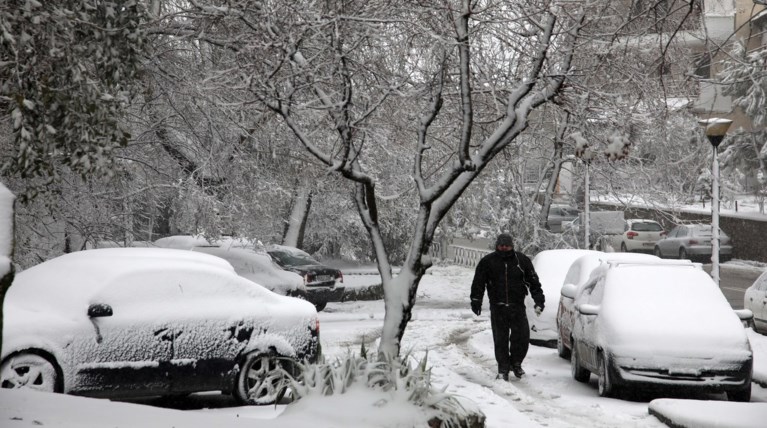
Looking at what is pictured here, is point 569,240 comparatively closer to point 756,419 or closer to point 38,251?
point 38,251

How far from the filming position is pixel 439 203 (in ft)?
32.1

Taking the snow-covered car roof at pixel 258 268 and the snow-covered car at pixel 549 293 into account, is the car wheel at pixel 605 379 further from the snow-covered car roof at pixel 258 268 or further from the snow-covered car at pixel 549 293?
the snow-covered car roof at pixel 258 268

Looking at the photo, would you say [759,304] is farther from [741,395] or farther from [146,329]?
[146,329]

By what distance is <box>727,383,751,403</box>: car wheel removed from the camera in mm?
11992

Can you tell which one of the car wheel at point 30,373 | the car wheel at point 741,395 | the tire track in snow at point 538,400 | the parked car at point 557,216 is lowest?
the tire track in snow at point 538,400

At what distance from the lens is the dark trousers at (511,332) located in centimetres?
1345

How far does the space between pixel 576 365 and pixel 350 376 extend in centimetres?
748

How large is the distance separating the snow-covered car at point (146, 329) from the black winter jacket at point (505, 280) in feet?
9.11

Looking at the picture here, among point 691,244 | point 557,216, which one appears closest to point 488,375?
point 691,244

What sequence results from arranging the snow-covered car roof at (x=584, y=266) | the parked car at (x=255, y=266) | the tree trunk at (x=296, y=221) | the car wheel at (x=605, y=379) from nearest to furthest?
1. the car wheel at (x=605, y=379)
2. the snow-covered car roof at (x=584, y=266)
3. the parked car at (x=255, y=266)
4. the tree trunk at (x=296, y=221)

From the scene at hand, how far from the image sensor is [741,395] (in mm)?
12102

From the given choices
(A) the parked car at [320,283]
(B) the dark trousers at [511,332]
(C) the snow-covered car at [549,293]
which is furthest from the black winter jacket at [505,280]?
(A) the parked car at [320,283]

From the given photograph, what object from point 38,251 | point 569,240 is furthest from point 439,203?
point 569,240

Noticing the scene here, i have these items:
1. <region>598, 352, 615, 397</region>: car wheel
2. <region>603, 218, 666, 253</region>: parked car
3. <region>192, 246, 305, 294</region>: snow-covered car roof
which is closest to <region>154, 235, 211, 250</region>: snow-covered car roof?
<region>192, 246, 305, 294</region>: snow-covered car roof
